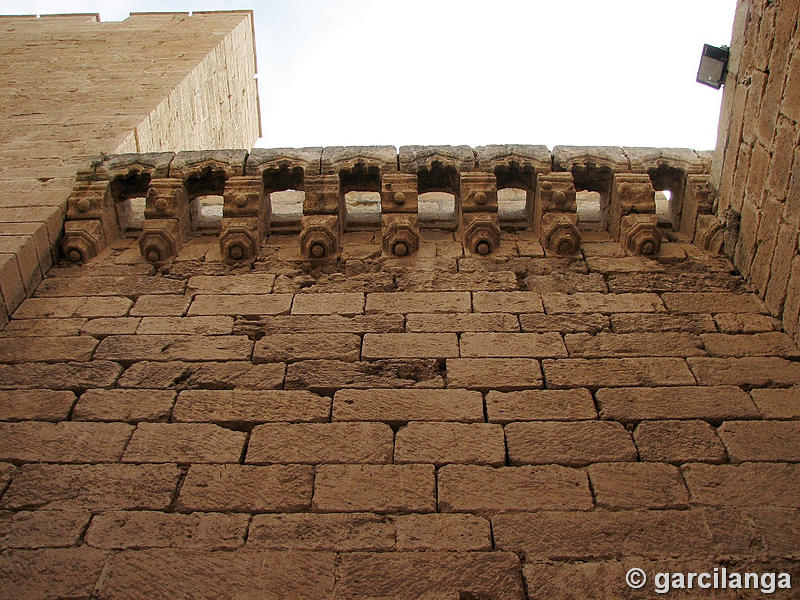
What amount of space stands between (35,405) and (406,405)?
197 cm

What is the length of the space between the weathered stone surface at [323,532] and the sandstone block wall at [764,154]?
2711mm

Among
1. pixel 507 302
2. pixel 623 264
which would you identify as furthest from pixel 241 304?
Answer: pixel 623 264

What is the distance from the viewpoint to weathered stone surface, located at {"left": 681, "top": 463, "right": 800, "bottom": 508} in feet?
10.8

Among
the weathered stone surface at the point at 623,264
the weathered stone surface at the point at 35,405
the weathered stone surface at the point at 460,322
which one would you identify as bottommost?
the weathered stone surface at the point at 35,405

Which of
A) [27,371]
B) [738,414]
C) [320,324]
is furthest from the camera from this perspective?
[320,324]

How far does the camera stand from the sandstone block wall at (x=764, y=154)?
4367 mm

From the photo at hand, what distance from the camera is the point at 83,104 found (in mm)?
6699

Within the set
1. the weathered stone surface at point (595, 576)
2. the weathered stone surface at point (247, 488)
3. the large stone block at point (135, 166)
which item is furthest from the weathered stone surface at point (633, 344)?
the large stone block at point (135, 166)

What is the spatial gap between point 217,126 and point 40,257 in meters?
4.49

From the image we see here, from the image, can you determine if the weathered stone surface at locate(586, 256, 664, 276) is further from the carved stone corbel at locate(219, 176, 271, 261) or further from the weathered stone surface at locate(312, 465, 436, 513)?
the carved stone corbel at locate(219, 176, 271, 261)

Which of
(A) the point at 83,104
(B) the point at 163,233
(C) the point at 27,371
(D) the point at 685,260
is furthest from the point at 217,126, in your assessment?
(D) the point at 685,260

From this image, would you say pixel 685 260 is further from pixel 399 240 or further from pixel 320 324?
pixel 320 324

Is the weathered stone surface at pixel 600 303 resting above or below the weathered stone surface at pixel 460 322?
above

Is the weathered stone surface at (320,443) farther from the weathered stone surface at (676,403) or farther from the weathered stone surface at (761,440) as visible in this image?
the weathered stone surface at (761,440)
